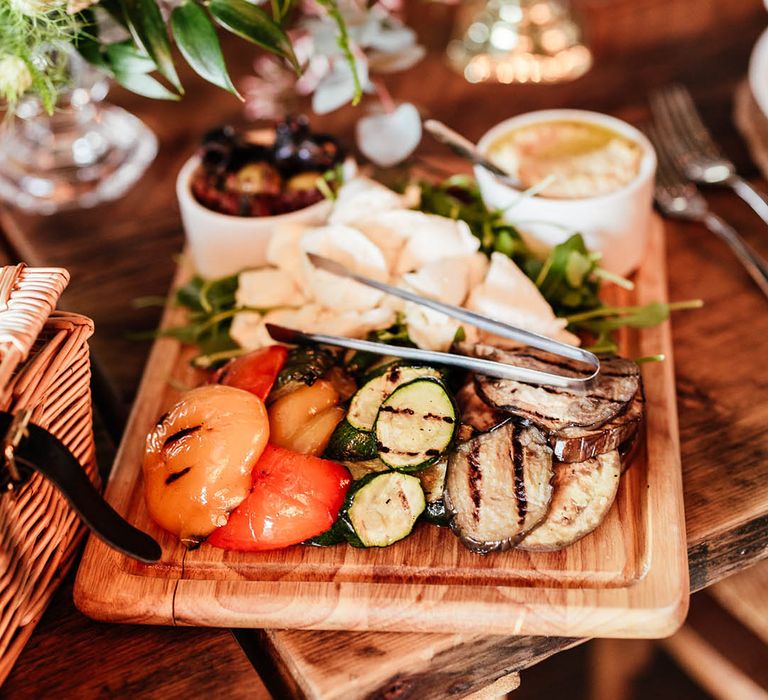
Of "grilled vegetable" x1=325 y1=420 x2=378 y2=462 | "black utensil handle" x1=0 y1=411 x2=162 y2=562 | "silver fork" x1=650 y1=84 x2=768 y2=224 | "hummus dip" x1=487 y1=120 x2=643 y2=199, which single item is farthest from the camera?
"silver fork" x1=650 y1=84 x2=768 y2=224

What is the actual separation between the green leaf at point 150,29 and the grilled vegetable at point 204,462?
532mm

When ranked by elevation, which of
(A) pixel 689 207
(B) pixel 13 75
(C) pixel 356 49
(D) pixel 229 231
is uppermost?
(B) pixel 13 75

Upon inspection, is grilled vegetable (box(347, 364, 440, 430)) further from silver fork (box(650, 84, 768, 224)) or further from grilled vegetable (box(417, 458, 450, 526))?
silver fork (box(650, 84, 768, 224))

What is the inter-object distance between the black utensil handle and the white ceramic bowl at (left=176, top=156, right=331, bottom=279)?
650 mm

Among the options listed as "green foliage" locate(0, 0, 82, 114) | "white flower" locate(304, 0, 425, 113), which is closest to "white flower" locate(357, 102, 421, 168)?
"white flower" locate(304, 0, 425, 113)

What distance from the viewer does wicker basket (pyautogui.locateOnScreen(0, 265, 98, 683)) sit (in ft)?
3.05

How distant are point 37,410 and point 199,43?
0.61m

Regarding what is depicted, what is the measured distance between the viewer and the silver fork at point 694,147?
5.65ft

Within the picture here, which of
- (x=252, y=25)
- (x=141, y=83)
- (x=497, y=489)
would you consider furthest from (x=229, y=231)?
(x=497, y=489)

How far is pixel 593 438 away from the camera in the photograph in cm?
108

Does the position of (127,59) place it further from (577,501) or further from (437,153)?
(577,501)

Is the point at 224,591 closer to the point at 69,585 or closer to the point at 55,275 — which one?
the point at 69,585

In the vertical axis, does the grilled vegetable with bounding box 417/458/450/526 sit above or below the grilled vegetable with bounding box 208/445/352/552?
below

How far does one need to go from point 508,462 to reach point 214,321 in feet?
2.06
